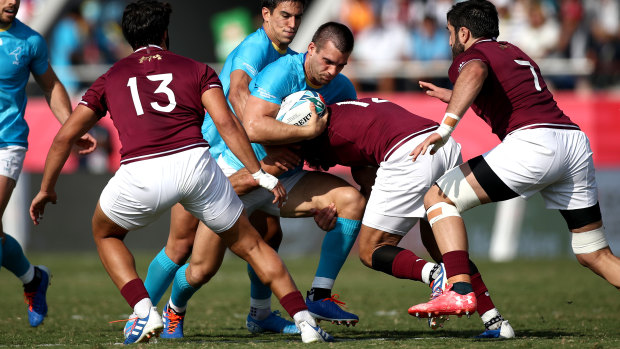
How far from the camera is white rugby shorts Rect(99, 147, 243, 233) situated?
525 cm

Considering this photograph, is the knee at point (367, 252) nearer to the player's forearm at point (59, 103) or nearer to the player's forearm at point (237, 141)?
the player's forearm at point (237, 141)

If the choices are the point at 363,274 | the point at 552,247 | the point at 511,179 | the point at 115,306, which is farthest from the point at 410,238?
the point at 511,179

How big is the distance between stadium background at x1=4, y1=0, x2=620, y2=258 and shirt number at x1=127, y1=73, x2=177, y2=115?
927 centimetres

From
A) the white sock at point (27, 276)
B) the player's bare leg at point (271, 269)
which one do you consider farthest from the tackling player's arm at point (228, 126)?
the white sock at point (27, 276)

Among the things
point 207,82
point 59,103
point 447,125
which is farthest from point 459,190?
point 59,103

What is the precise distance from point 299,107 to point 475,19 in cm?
141

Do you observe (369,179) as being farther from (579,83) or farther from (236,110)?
(579,83)

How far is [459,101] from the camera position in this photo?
5.45 metres

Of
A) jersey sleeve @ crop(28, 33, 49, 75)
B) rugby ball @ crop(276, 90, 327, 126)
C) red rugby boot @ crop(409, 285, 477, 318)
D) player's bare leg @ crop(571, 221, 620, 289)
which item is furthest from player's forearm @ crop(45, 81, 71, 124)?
player's bare leg @ crop(571, 221, 620, 289)

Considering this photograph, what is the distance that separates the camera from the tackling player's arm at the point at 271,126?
598 cm

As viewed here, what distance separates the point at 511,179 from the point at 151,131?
7.80 ft

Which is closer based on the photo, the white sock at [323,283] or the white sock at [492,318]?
the white sock at [492,318]

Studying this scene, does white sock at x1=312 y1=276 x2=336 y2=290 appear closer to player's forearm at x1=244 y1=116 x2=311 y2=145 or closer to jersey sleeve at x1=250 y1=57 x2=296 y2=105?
player's forearm at x1=244 y1=116 x2=311 y2=145

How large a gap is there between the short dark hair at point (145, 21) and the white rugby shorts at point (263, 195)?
130 centimetres
